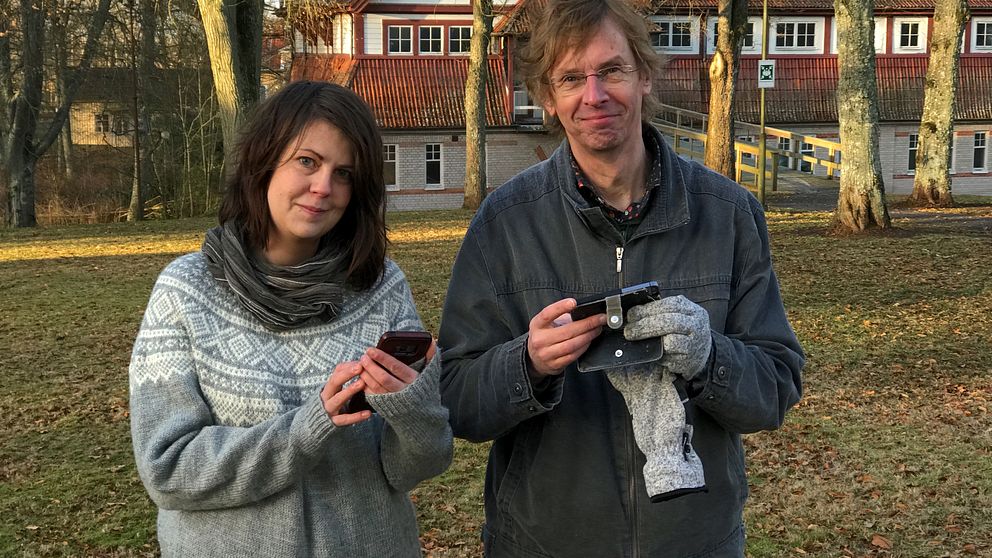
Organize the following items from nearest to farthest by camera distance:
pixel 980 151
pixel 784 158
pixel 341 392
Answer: pixel 341 392 < pixel 784 158 < pixel 980 151

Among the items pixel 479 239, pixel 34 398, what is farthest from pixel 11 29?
pixel 479 239

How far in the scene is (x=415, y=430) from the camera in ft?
8.60

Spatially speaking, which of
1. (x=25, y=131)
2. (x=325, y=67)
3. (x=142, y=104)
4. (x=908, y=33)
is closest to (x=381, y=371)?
(x=25, y=131)

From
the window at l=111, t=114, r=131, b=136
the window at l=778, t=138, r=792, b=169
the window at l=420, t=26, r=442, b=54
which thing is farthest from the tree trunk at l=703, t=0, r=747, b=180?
the window at l=111, t=114, r=131, b=136

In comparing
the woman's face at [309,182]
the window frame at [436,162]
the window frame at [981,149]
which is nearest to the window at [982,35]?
the window frame at [981,149]

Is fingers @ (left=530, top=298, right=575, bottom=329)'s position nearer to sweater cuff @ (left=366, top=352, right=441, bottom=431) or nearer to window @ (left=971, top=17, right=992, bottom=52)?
sweater cuff @ (left=366, top=352, right=441, bottom=431)

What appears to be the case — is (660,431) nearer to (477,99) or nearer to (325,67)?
(477,99)

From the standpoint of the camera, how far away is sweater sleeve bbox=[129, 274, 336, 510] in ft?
8.41

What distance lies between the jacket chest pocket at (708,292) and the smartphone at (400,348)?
2.11 ft

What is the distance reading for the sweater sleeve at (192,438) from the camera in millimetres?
2564

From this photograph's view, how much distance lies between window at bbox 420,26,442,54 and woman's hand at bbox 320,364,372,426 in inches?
1536

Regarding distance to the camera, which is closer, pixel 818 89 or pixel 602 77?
pixel 602 77

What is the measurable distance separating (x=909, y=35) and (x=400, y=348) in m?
44.8

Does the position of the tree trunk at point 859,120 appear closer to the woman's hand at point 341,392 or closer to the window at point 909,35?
the woman's hand at point 341,392
